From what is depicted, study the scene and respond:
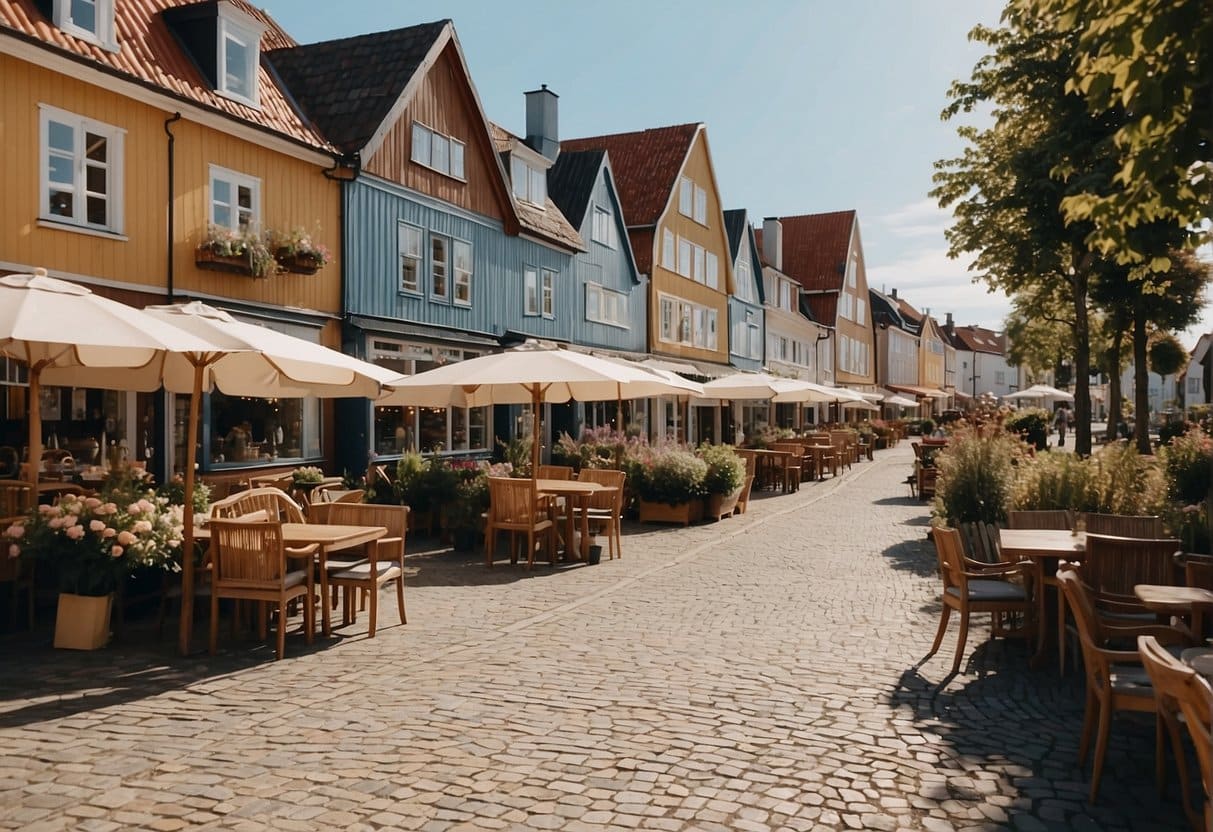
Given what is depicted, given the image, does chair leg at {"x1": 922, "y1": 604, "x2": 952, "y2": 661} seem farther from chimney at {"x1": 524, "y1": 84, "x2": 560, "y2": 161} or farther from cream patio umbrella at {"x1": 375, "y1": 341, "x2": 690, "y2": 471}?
chimney at {"x1": 524, "y1": 84, "x2": 560, "y2": 161}

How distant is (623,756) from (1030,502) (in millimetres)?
7529

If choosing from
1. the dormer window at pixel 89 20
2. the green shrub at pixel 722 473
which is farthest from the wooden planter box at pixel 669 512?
the dormer window at pixel 89 20

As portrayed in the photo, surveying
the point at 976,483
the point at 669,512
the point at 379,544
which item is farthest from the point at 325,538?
the point at 669,512

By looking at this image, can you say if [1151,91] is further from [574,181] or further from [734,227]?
[734,227]

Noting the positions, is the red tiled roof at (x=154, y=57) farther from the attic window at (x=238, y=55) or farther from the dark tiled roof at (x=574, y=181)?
the dark tiled roof at (x=574, y=181)

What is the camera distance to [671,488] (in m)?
16.7

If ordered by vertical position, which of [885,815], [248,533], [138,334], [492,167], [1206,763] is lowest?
[885,815]

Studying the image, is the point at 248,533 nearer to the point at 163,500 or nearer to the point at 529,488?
the point at 163,500

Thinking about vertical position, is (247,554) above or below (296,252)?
below

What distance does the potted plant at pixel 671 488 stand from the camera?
657 inches

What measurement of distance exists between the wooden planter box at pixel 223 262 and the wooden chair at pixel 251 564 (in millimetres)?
7947

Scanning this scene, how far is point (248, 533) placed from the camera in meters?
7.59

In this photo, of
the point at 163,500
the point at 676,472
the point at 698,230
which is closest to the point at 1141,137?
the point at 163,500

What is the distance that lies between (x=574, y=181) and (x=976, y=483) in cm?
1878
